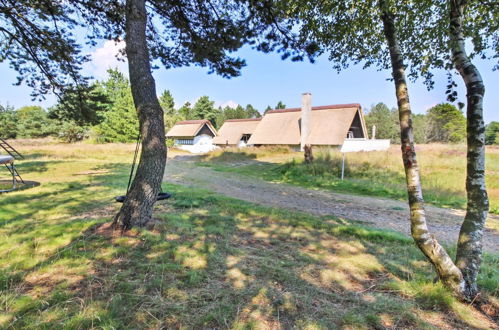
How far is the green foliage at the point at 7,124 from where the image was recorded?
117 ft

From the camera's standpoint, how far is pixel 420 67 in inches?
141

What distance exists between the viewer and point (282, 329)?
5.79 feet

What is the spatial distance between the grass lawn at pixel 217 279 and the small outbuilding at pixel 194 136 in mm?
28502

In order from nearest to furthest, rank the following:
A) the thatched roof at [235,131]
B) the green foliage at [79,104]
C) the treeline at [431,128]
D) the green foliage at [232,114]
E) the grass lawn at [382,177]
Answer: the green foliage at [79,104] → the grass lawn at [382,177] → the thatched roof at [235,131] → the treeline at [431,128] → the green foliage at [232,114]

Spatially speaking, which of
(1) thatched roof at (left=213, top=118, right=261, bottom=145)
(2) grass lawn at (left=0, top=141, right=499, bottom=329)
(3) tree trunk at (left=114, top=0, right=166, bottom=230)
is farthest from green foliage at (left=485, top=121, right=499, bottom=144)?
(3) tree trunk at (left=114, top=0, right=166, bottom=230)

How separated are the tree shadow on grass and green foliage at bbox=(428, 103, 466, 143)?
49671 mm

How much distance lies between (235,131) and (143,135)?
29.3 metres

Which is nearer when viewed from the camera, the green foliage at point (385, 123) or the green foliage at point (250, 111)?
the green foliage at point (385, 123)

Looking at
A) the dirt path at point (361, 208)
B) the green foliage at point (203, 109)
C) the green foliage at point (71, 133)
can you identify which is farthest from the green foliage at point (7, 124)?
the dirt path at point (361, 208)

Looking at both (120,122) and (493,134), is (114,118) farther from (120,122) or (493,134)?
(493,134)

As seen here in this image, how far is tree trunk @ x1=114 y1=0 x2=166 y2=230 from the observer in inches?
135

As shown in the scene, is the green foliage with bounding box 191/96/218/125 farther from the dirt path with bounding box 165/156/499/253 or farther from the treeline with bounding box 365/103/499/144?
the dirt path with bounding box 165/156/499/253

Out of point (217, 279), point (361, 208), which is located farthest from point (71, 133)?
point (217, 279)

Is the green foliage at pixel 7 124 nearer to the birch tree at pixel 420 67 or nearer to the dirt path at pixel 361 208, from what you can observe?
the dirt path at pixel 361 208
